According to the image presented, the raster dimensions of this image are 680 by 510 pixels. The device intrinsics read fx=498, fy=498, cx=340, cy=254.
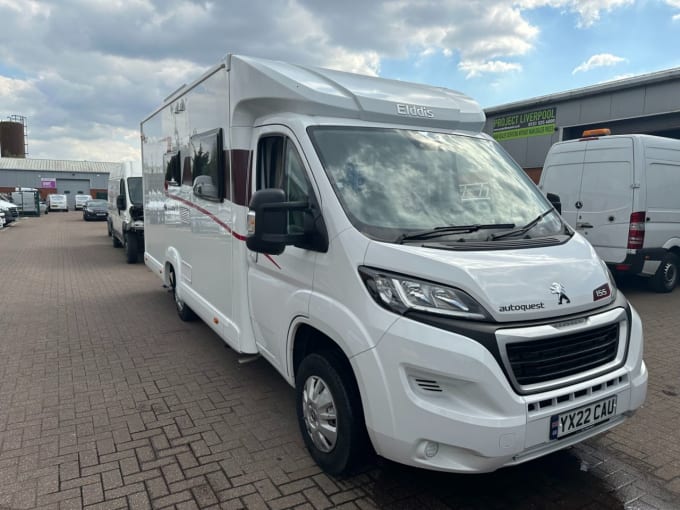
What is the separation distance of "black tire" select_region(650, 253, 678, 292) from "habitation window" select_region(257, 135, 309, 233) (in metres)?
7.73

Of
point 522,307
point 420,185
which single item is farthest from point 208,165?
point 522,307

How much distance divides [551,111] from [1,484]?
16.7 meters

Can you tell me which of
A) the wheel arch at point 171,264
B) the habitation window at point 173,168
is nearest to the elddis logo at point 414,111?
the habitation window at point 173,168

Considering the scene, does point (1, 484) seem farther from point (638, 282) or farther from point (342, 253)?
point (638, 282)

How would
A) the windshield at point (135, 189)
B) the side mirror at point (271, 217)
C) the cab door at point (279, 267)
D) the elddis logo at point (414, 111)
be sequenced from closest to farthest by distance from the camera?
the side mirror at point (271, 217) < the cab door at point (279, 267) < the elddis logo at point (414, 111) < the windshield at point (135, 189)

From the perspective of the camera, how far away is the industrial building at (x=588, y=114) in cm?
1288

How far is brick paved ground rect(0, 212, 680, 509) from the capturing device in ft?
9.84

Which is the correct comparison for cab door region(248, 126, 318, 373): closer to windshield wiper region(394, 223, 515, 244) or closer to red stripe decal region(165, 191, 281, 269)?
red stripe decal region(165, 191, 281, 269)

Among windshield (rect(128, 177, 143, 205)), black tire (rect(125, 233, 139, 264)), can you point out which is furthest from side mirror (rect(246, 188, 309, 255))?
windshield (rect(128, 177, 143, 205))

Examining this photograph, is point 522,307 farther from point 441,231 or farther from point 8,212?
point 8,212

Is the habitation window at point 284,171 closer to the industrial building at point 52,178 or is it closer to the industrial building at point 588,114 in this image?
the industrial building at point 588,114

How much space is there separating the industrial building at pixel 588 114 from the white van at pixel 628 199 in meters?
5.42

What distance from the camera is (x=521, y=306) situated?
8.36 feet

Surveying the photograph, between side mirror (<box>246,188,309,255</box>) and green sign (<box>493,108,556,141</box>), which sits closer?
side mirror (<box>246,188,309,255</box>)
